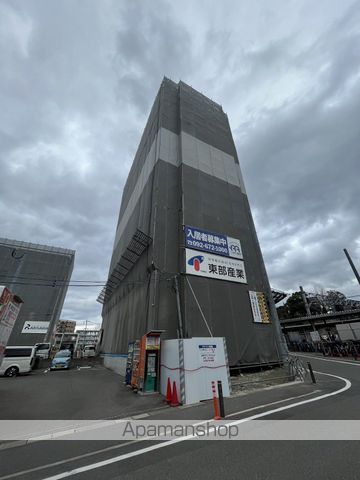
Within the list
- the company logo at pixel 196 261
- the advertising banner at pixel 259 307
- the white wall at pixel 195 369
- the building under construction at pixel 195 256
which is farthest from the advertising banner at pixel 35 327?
the advertising banner at pixel 259 307

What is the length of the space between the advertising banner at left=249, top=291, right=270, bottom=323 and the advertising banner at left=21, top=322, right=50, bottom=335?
4378 centimetres

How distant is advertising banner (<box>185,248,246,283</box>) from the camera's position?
498 inches

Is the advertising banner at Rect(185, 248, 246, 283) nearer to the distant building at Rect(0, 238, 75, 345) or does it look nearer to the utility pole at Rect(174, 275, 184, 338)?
the utility pole at Rect(174, 275, 184, 338)

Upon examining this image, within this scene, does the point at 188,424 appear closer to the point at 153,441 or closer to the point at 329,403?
the point at 153,441

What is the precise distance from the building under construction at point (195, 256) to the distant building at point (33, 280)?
32.4 m

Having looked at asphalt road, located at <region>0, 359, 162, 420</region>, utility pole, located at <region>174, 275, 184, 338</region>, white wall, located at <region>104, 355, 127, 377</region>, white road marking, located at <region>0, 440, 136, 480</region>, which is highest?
utility pole, located at <region>174, 275, 184, 338</region>

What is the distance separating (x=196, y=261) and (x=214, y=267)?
1.29 m

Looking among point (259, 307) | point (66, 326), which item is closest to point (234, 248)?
point (259, 307)

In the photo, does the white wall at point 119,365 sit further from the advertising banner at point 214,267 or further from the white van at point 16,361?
the advertising banner at point 214,267

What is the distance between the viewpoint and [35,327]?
4138 cm

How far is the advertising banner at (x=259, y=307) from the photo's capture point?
1327cm

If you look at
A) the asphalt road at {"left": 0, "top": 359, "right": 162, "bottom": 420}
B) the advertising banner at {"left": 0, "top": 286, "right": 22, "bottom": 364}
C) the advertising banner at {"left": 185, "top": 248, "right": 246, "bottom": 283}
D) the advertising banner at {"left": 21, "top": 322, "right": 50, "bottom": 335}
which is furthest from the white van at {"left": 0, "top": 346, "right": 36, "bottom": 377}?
the advertising banner at {"left": 21, "top": 322, "right": 50, "bottom": 335}

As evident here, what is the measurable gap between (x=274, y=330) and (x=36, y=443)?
508 inches

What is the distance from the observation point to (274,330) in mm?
13562
